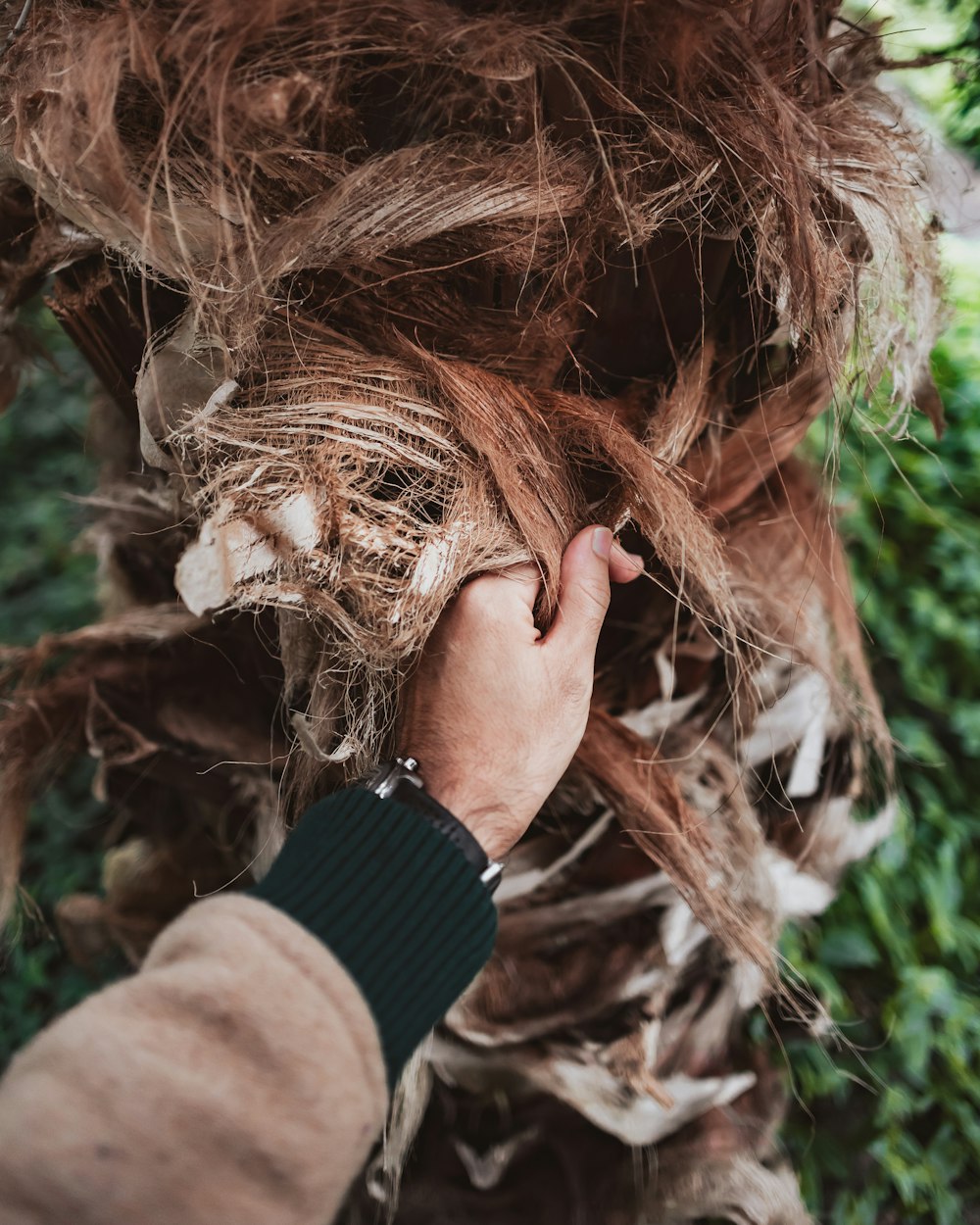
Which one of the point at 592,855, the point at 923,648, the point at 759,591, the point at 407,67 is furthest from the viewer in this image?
the point at 923,648

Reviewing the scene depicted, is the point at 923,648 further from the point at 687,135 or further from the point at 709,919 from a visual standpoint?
the point at 687,135

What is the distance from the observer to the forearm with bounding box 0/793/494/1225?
63 centimetres

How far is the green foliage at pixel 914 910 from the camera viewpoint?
1.68 metres

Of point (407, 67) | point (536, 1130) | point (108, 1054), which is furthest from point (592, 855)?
point (407, 67)

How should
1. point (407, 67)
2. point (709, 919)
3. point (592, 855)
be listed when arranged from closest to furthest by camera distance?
point (407, 67) → point (709, 919) → point (592, 855)

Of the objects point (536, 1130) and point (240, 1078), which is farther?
point (536, 1130)

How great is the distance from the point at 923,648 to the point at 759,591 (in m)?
0.97

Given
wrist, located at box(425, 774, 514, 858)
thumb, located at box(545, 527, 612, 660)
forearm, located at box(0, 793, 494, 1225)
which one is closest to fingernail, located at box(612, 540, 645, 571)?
thumb, located at box(545, 527, 612, 660)

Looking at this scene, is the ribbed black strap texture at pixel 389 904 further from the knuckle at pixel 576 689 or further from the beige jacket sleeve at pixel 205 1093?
the knuckle at pixel 576 689

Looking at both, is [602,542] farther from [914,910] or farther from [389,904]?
[914,910]

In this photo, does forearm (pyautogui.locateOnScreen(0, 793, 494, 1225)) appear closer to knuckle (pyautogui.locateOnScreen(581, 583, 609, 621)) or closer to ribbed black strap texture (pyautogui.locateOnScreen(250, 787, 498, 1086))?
ribbed black strap texture (pyautogui.locateOnScreen(250, 787, 498, 1086))

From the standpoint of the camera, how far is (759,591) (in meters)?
1.20

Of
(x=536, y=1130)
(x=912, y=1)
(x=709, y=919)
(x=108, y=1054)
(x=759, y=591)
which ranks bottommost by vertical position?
(x=536, y=1130)

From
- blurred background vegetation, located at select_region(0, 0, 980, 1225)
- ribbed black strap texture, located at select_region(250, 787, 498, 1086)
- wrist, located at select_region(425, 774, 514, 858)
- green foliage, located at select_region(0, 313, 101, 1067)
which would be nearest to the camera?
ribbed black strap texture, located at select_region(250, 787, 498, 1086)
